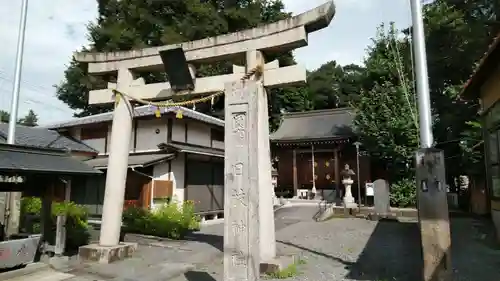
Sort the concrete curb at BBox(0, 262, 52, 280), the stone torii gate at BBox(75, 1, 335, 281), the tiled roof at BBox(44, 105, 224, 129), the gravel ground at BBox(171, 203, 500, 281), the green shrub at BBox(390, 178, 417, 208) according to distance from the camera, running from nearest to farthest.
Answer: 1. the stone torii gate at BBox(75, 1, 335, 281)
2. the concrete curb at BBox(0, 262, 52, 280)
3. the gravel ground at BBox(171, 203, 500, 281)
4. the tiled roof at BBox(44, 105, 224, 129)
5. the green shrub at BBox(390, 178, 417, 208)

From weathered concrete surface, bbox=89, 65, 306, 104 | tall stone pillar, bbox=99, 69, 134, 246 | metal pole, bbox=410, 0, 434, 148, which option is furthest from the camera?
tall stone pillar, bbox=99, 69, 134, 246

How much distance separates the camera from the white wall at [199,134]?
768 inches

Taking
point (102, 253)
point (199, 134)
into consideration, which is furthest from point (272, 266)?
point (199, 134)

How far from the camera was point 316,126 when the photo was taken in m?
29.3

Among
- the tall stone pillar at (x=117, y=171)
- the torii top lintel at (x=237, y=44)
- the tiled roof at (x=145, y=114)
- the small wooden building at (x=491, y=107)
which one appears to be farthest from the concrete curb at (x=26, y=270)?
the small wooden building at (x=491, y=107)

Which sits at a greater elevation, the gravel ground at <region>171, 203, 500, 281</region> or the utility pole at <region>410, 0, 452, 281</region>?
the utility pole at <region>410, 0, 452, 281</region>

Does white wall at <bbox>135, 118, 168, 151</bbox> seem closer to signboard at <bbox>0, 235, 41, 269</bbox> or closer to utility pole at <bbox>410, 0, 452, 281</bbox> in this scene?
signboard at <bbox>0, 235, 41, 269</bbox>

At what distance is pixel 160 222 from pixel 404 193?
14.3m

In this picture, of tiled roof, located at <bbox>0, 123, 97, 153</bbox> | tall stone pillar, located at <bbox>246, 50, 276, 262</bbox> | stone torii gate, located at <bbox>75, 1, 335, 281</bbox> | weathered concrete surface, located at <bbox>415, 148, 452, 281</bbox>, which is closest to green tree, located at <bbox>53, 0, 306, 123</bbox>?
tiled roof, located at <bbox>0, 123, 97, 153</bbox>

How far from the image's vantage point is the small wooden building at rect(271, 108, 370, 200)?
25.5 metres

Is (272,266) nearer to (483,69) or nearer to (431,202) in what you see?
(431,202)

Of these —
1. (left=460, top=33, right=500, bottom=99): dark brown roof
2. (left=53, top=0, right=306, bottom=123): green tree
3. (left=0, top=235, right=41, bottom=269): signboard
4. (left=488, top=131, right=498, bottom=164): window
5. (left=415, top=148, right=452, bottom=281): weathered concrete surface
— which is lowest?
(left=0, top=235, right=41, bottom=269): signboard

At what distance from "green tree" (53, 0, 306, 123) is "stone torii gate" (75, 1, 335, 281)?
15935mm

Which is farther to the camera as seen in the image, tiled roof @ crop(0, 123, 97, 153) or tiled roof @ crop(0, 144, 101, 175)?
tiled roof @ crop(0, 123, 97, 153)
